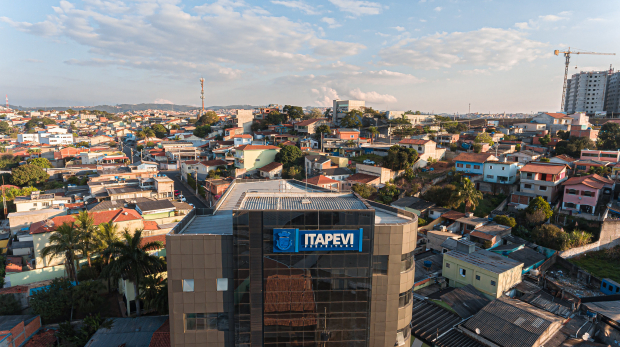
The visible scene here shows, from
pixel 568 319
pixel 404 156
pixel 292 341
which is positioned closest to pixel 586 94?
pixel 404 156

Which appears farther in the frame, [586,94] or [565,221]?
[586,94]

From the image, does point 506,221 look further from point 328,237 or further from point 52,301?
point 52,301

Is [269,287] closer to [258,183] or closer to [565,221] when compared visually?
[258,183]

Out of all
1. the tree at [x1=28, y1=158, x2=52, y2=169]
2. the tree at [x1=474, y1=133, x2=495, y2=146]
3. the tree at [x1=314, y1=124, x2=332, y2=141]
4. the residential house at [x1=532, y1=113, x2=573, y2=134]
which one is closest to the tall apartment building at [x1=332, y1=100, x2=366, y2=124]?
the tree at [x1=314, y1=124, x2=332, y2=141]

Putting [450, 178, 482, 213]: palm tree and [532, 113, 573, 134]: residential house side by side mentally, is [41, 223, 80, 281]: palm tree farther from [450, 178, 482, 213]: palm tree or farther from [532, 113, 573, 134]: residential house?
[532, 113, 573, 134]: residential house

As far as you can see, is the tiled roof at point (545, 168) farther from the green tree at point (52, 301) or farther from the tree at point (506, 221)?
the green tree at point (52, 301)

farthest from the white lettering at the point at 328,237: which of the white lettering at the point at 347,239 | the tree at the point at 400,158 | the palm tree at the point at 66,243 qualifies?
the tree at the point at 400,158
